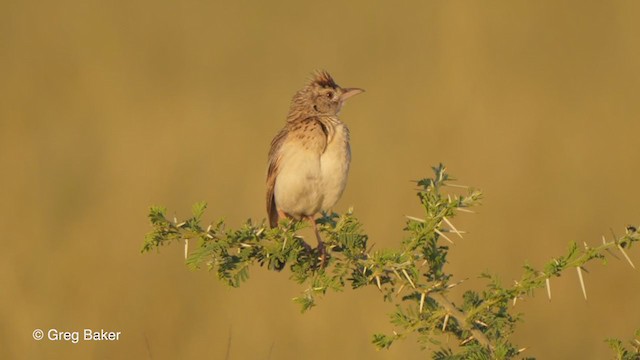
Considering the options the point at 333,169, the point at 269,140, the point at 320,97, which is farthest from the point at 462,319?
the point at 269,140

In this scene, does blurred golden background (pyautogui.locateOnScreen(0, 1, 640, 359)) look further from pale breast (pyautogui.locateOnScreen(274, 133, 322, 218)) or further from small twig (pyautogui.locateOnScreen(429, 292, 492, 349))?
small twig (pyautogui.locateOnScreen(429, 292, 492, 349))

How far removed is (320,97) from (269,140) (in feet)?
9.52

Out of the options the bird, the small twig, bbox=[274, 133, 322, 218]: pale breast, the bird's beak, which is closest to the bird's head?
the bird's beak

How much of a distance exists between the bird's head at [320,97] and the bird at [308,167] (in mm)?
227

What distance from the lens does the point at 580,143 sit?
8.09 metres

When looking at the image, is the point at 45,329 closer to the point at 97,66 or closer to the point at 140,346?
the point at 140,346

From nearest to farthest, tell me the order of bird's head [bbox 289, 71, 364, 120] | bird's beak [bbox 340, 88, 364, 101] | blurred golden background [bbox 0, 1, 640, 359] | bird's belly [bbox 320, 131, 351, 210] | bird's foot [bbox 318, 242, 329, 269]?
bird's foot [bbox 318, 242, 329, 269] < bird's belly [bbox 320, 131, 351, 210] < bird's head [bbox 289, 71, 364, 120] < bird's beak [bbox 340, 88, 364, 101] < blurred golden background [bbox 0, 1, 640, 359]

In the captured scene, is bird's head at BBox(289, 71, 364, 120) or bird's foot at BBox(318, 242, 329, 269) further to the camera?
bird's head at BBox(289, 71, 364, 120)

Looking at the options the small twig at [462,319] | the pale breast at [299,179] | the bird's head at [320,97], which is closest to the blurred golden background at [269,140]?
the pale breast at [299,179]

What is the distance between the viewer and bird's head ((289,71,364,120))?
5578 mm

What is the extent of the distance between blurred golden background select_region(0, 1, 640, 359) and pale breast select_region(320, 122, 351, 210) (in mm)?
1057

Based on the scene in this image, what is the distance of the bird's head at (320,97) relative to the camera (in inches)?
220

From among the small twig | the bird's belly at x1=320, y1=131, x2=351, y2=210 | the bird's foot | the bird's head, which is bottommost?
the small twig

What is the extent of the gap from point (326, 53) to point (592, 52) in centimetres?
251
